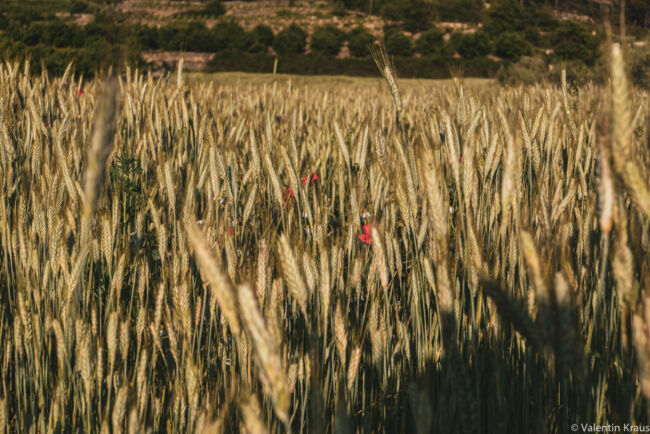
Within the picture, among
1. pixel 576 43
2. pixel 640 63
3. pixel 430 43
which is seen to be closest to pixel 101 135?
pixel 640 63

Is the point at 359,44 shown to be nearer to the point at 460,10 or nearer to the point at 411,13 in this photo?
the point at 411,13

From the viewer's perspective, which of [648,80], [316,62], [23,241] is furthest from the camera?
[316,62]

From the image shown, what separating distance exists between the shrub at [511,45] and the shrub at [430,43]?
3477 millimetres

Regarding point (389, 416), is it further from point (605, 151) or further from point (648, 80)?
point (648, 80)

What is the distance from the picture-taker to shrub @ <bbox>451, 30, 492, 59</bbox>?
3083cm

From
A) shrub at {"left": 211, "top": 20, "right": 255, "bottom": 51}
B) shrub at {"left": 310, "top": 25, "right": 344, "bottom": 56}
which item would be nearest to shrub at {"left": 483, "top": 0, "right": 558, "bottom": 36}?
shrub at {"left": 310, "top": 25, "right": 344, "bottom": 56}

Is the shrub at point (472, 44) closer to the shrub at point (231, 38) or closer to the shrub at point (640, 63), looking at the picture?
the shrub at point (231, 38)

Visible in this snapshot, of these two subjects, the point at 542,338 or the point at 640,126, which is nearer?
the point at 542,338

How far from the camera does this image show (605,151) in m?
0.47

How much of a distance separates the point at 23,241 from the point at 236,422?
51 centimetres

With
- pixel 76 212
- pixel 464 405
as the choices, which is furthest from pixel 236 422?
pixel 76 212

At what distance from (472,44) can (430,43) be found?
2.94 m

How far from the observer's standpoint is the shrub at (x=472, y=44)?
1214 inches

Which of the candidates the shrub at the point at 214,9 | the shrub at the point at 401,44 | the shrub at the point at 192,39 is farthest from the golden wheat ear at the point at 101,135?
the shrub at the point at 214,9
